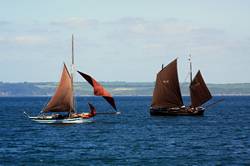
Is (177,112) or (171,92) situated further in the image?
(177,112)

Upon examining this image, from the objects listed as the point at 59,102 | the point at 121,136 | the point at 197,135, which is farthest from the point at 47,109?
the point at 197,135

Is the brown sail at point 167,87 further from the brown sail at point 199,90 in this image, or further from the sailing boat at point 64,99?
the sailing boat at point 64,99

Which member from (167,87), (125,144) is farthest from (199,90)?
(125,144)

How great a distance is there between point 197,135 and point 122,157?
28.3m

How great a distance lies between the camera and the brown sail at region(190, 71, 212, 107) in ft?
445

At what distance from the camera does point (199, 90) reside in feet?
449

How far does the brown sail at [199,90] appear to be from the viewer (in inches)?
5340

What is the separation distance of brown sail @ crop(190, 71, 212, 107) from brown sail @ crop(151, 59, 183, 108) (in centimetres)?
372

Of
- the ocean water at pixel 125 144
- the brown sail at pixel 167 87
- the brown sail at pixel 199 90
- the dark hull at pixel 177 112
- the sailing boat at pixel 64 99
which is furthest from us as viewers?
the dark hull at pixel 177 112

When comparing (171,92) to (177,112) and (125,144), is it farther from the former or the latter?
(125,144)

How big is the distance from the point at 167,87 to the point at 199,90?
7705 millimetres

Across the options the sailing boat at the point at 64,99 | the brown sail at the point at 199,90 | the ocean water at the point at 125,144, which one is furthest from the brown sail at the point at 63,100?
the brown sail at the point at 199,90

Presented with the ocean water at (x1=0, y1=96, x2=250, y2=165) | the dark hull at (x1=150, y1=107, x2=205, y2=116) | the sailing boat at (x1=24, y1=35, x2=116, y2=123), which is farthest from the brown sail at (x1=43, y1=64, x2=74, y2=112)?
the dark hull at (x1=150, y1=107, x2=205, y2=116)

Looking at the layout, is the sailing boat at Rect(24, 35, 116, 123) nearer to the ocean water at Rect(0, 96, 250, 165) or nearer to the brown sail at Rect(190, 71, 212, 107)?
the ocean water at Rect(0, 96, 250, 165)
